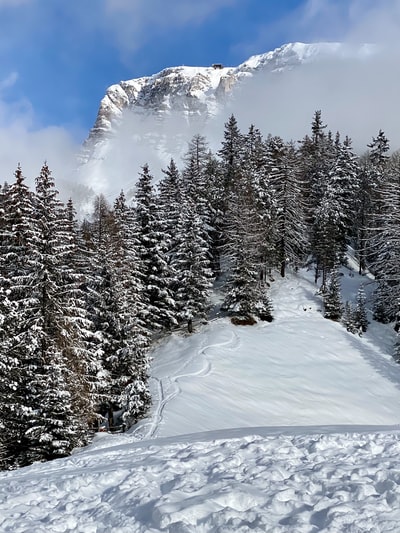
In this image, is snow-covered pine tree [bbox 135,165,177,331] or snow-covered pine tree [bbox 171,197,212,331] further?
snow-covered pine tree [bbox 171,197,212,331]

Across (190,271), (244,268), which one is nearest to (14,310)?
(190,271)

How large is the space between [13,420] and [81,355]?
4.00 m

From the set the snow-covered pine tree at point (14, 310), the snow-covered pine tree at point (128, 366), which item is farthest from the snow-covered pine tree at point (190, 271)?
the snow-covered pine tree at point (14, 310)

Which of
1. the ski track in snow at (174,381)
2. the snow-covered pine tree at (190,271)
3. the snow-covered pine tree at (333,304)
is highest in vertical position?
the snow-covered pine tree at (190,271)

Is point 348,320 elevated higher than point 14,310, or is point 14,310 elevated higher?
point 14,310

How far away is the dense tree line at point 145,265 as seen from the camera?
1827cm

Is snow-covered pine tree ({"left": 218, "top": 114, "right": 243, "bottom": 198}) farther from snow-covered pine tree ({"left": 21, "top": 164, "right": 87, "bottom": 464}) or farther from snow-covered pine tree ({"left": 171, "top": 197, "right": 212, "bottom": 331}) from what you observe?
snow-covered pine tree ({"left": 21, "top": 164, "right": 87, "bottom": 464})

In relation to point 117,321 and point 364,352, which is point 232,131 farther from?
point 117,321

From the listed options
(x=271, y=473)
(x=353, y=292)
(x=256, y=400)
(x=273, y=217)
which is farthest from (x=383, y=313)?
(x=271, y=473)

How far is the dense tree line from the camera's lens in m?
18.3

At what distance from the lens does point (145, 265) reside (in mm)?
33750

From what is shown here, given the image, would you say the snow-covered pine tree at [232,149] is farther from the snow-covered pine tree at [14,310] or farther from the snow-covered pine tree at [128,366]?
the snow-covered pine tree at [14,310]

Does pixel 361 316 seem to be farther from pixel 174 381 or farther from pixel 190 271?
pixel 174 381

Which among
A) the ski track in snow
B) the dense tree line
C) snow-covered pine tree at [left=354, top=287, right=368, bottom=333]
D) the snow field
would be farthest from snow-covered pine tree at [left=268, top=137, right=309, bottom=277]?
the snow field
